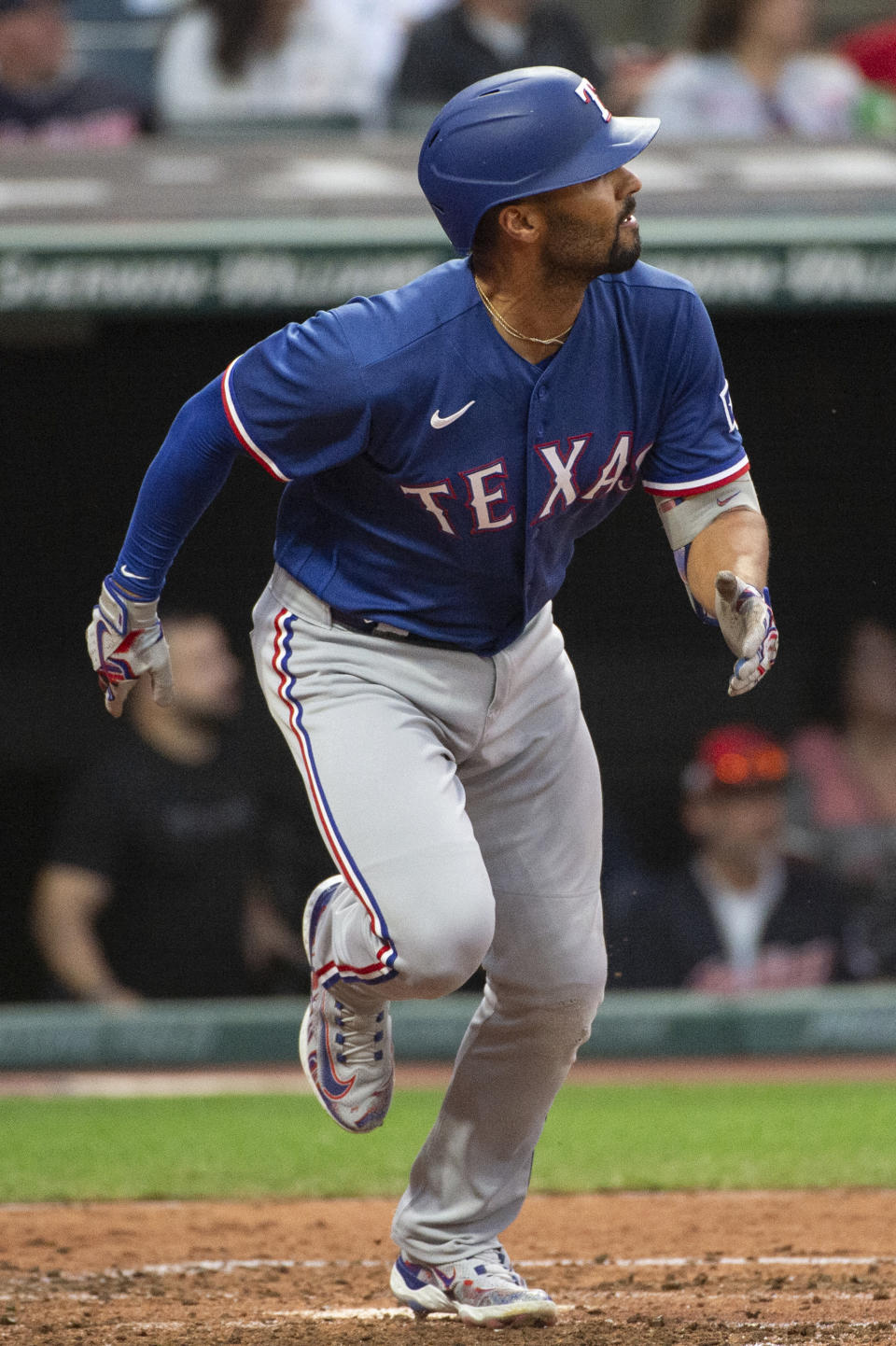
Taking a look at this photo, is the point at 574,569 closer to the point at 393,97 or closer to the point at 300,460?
the point at 393,97

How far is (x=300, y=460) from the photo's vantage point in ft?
8.75

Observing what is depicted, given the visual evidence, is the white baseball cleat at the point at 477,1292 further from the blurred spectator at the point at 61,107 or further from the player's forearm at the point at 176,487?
the blurred spectator at the point at 61,107

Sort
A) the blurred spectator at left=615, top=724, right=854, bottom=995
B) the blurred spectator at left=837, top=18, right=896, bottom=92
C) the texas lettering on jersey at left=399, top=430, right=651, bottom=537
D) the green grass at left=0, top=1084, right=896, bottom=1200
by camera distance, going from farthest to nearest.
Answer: the blurred spectator at left=837, top=18, right=896, bottom=92, the blurred spectator at left=615, top=724, right=854, bottom=995, the green grass at left=0, top=1084, right=896, bottom=1200, the texas lettering on jersey at left=399, top=430, right=651, bottom=537

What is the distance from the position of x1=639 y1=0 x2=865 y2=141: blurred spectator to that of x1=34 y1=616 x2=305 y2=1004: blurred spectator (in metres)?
2.68

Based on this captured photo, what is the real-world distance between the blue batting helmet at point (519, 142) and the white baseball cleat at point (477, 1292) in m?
1.59

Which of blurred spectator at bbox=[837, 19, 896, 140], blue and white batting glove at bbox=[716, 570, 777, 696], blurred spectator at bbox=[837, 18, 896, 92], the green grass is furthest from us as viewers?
blurred spectator at bbox=[837, 18, 896, 92]

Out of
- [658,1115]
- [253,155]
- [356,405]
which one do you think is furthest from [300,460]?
[253,155]

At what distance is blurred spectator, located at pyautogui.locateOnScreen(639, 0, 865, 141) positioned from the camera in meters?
6.93

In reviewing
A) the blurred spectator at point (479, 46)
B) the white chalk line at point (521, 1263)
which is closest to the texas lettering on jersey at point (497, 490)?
the white chalk line at point (521, 1263)

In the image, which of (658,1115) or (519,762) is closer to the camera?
(519,762)

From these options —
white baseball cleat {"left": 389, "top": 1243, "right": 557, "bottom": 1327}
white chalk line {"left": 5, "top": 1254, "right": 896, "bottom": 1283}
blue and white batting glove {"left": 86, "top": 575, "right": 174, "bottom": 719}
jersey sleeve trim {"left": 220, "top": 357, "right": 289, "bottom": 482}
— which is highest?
jersey sleeve trim {"left": 220, "top": 357, "right": 289, "bottom": 482}

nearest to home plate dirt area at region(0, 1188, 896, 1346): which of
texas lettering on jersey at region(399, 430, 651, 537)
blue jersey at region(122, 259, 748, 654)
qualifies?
blue jersey at region(122, 259, 748, 654)

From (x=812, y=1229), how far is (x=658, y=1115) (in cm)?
156

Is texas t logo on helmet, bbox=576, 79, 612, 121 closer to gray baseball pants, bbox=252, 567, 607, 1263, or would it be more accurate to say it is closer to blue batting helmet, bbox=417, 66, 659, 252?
blue batting helmet, bbox=417, 66, 659, 252
